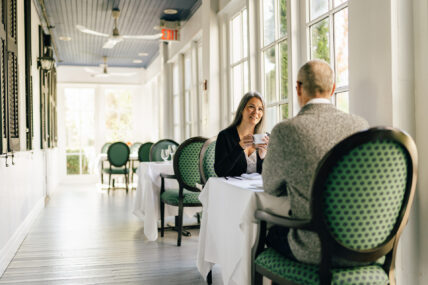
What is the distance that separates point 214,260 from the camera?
270 centimetres

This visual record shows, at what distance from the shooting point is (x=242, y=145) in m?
2.83

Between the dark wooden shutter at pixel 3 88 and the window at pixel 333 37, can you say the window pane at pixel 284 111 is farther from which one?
the dark wooden shutter at pixel 3 88

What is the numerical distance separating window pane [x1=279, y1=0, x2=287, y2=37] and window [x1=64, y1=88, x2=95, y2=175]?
8.86 meters

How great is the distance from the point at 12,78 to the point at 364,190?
362 cm

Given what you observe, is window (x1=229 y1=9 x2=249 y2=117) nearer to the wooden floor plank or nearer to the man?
the wooden floor plank

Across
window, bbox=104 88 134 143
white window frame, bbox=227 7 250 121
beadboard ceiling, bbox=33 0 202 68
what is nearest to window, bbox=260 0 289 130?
white window frame, bbox=227 7 250 121

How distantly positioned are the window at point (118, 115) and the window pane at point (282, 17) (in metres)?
8.84

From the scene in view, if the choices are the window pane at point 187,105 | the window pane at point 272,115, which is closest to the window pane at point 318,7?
the window pane at point 272,115

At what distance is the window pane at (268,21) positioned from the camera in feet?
14.1

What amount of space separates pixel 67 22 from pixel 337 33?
20.0 feet

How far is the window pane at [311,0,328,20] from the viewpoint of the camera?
10.7 ft

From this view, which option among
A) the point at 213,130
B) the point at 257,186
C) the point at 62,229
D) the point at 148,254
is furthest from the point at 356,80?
the point at 62,229

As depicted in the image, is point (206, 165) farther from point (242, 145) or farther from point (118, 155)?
point (118, 155)

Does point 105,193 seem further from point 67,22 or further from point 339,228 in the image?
point 339,228
